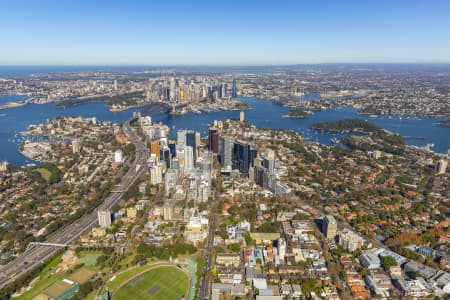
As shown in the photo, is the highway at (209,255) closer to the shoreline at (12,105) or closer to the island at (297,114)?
the island at (297,114)

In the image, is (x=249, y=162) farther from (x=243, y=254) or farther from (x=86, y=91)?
(x=86, y=91)

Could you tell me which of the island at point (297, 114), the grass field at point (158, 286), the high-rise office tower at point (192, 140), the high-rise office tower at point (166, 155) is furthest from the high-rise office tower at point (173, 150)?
the island at point (297, 114)

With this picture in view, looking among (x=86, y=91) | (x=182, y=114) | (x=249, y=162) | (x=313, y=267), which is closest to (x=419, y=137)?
(x=249, y=162)

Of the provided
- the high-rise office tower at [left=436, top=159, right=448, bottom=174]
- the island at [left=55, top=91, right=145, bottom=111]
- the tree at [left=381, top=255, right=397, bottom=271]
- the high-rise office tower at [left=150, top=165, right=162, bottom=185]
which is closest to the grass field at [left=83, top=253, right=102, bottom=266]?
the high-rise office tower at [left=150, top=165, right=162, bottom=185]

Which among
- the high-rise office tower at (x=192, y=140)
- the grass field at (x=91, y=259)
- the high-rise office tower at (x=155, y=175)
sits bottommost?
the grass field at (x=91, y=259)

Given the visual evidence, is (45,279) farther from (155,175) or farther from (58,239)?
(155,175)

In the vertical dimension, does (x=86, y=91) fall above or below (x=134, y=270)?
above

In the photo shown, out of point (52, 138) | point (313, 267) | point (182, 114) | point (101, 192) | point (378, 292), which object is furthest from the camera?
point (182, 114)

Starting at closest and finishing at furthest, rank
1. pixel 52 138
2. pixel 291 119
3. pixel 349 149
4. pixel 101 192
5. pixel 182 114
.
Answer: pixel 101 192
pixel 349 149
pixel 52 138
pixel 291 119
pixel 182 114
